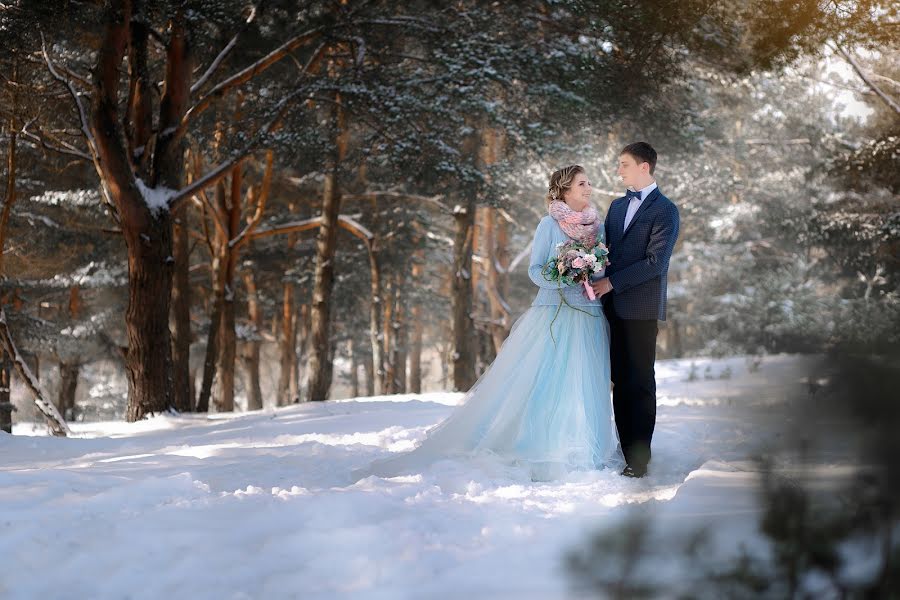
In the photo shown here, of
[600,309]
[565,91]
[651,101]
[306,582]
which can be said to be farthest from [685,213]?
[306,582]

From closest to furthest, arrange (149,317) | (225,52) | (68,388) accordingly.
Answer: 1. (149,317)
2. (225,52)
3. (68,388)

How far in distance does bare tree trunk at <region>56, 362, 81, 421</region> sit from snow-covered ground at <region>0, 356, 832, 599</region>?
19874 millimetres

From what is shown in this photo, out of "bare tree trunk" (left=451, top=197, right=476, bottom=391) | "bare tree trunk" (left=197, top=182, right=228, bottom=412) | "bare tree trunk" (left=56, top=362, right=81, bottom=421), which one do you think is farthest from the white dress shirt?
"bare tree trunk" (left=56, top=362, right=81, bottom=421)

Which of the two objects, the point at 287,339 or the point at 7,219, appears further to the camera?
the point at 287,339

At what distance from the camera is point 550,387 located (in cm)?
579

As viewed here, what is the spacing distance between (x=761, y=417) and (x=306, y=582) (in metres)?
1.65

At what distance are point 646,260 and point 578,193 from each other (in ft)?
2.47

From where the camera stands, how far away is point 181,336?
1512 cm

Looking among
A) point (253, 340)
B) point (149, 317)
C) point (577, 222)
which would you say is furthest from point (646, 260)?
point (253, 340)

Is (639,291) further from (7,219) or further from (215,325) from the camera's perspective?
(215,325)

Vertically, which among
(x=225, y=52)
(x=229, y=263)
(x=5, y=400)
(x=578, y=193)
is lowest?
(x=5, y=400)

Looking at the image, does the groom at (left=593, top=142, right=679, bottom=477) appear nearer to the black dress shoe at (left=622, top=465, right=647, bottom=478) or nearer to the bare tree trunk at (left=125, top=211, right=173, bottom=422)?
the black dress shoe at (left=622, top=465, right=647, bottom=478)

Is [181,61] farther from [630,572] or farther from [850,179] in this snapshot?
[850,179]

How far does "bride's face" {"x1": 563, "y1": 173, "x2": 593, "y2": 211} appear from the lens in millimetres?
5867
